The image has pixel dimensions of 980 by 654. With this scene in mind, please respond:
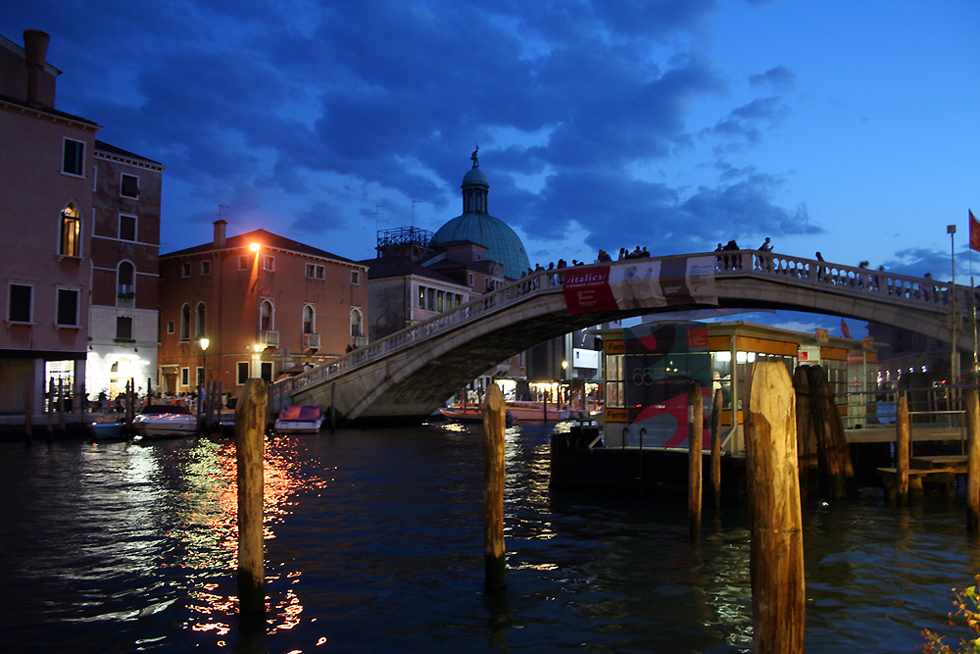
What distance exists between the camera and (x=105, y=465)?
16.3 metres

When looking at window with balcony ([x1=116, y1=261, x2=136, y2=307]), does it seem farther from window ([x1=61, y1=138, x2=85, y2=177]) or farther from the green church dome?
the green church dome

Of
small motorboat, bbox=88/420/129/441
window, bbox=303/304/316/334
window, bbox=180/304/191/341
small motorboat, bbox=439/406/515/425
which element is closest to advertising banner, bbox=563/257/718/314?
small motorboat, bbox=439/406/515/425

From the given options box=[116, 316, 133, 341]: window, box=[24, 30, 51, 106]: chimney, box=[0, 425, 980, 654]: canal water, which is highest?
box=[24, 30, 51, 106]: chimney

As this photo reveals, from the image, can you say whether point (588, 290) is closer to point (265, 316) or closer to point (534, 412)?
point (534, 412)

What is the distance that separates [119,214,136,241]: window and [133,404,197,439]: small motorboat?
9536mm

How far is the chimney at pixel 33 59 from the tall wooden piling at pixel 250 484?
72.4 ft

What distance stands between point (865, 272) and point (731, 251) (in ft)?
11.0

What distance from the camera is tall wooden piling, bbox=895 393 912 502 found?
35.9 ft

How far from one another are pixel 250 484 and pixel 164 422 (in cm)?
1919

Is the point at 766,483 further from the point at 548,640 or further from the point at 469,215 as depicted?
the point at 469,215

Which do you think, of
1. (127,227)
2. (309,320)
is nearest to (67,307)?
(127,227)

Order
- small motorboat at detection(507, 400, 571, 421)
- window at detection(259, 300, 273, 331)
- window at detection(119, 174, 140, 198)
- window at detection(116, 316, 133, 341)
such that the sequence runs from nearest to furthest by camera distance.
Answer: window at detection(116, 316, 133, 341), window at detection(119, 174, 140, 198), window at detection(259, 300, 273, 331), small motorboat at detection(507, 400, 571, 421)

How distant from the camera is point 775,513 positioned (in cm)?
352

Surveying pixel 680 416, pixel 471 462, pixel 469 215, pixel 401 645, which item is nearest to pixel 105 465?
pixel 471 462
